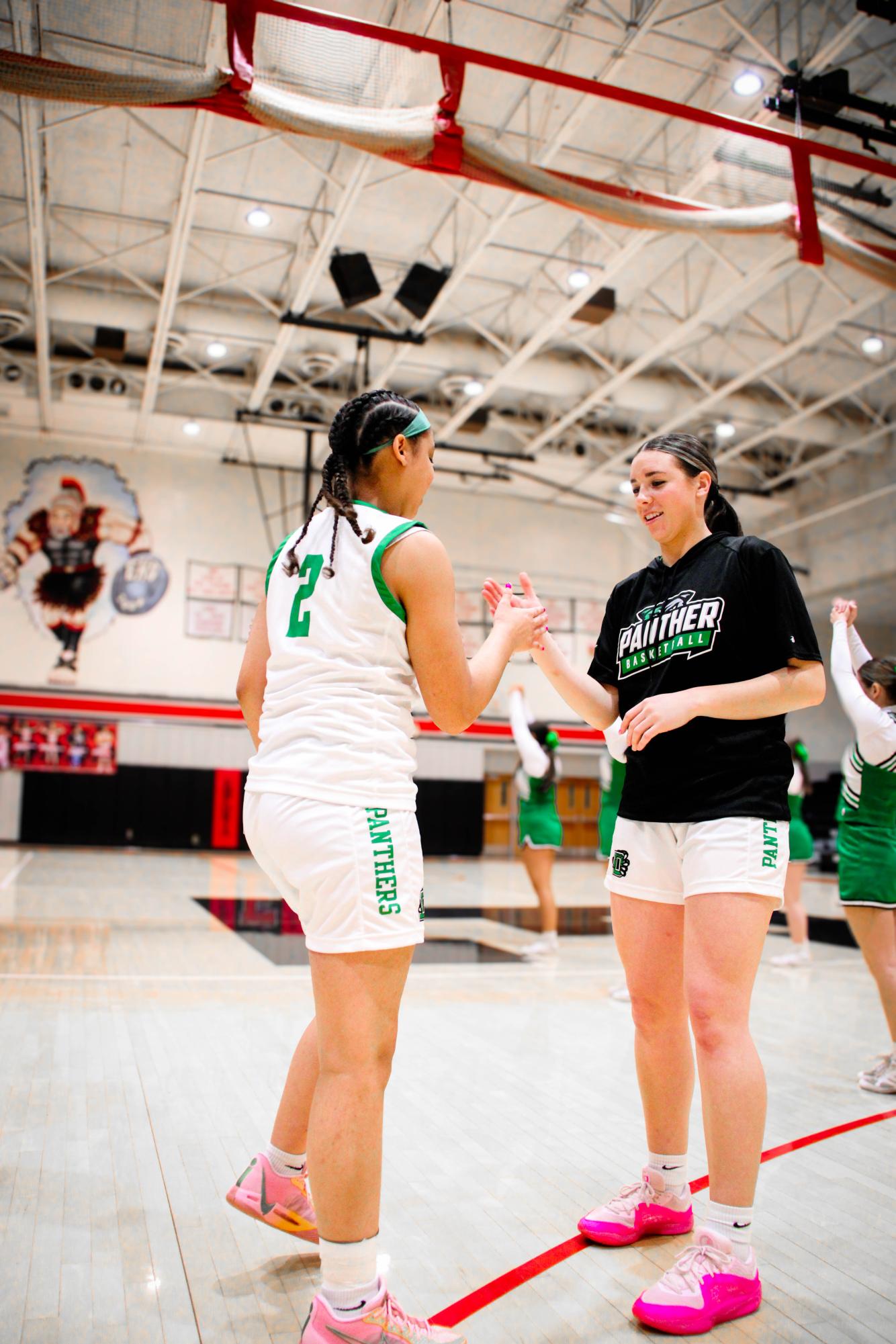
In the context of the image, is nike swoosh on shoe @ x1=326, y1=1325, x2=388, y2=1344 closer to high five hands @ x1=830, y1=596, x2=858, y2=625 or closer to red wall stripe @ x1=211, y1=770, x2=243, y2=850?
high five hands @ x1=830, y1=596, x2=858, y2=625

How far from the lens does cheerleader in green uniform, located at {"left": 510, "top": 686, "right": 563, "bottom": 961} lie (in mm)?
6996

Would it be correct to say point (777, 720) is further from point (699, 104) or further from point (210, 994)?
point (699, 104)

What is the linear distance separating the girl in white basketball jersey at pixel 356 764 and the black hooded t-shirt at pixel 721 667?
1.59 ft

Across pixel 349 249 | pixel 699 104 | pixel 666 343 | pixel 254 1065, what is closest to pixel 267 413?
pixel 349 249

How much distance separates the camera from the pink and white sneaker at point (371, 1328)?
1.59 m

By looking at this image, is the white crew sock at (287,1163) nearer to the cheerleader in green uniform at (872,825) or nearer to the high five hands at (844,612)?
the high five hands at (844,612)

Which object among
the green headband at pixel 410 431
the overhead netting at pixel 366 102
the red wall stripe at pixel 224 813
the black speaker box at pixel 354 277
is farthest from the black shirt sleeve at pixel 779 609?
the red wall stripe at pixel 224 813

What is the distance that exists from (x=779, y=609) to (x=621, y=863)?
0.69 m

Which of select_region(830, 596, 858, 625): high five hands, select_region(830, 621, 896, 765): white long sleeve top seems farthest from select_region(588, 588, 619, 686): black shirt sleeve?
select_region(830, 621, 896, 765): white long sleeve top

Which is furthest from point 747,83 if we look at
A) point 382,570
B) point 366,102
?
point 382,570

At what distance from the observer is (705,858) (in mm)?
2055

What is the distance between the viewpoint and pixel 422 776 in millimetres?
18781

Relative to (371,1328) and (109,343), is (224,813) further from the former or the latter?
(371,1328)

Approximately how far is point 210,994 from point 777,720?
383 centimetres
